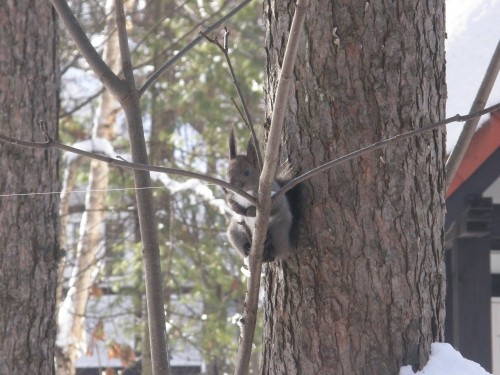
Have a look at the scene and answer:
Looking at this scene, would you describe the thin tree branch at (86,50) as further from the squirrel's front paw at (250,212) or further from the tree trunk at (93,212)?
the tree trunk at (93,212)

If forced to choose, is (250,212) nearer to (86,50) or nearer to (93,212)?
(86,50)

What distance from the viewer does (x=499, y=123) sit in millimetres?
3926

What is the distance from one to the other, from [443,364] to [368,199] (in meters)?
0.45

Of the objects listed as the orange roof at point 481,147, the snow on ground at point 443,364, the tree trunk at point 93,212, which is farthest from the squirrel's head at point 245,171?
the tree trunk at point 93,212

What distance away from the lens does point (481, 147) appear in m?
4.05

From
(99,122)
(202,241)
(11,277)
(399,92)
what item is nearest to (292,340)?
(399,92)

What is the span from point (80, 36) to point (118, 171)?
9.41 m

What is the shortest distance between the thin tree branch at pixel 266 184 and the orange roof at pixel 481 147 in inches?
88.1

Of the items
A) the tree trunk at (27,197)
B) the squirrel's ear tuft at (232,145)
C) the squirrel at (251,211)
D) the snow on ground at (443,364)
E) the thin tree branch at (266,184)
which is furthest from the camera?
the tree trunk at (27,197)

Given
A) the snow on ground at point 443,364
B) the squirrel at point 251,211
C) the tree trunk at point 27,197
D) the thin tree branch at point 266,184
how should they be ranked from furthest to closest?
the tree trunk at point 27,197, the squirrel at point 251,211, the snow on ground at point 443,364, the thin tree branch at point 266,184

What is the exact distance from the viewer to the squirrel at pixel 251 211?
2.29m

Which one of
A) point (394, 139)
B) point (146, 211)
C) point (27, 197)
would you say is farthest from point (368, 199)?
point (27, 197)

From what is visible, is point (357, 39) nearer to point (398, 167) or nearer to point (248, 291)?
point (398, 167)

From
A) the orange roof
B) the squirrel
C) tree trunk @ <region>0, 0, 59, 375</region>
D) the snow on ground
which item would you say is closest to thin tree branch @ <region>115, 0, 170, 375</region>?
the squirrel
